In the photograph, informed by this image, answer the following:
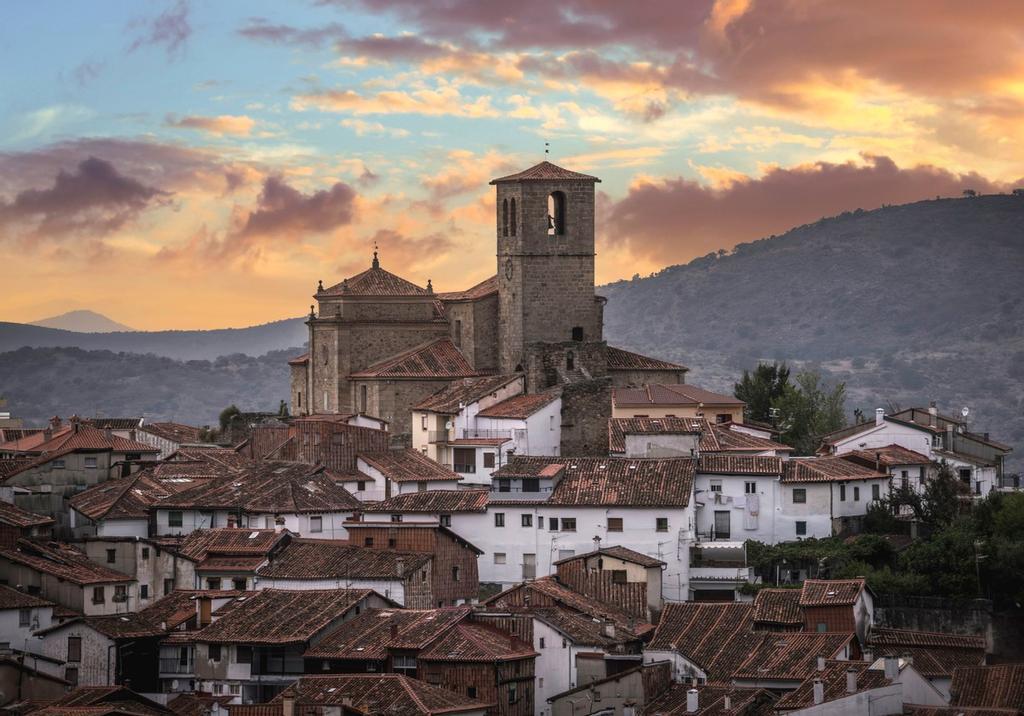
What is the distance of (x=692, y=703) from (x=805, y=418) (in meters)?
38.2

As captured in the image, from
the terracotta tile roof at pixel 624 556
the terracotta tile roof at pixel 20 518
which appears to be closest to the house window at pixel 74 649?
the terracotta tile roof at pixel 20 518

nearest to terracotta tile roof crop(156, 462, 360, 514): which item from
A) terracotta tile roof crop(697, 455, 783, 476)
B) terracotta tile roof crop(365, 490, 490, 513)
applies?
terracotta tile roof crop(365, 490, 490, 513)

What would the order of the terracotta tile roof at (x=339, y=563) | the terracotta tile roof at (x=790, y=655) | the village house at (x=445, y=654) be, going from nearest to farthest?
the terracotta tile roof at (x=790, y=655)
the village house at (x=445, y=654)
the terracotta tile roof at (x=339, y=563)

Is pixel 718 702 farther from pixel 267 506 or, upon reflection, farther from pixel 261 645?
pixel 267 506

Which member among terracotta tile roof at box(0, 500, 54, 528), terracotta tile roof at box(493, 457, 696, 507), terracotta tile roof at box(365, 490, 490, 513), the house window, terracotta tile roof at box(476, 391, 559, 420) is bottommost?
the house window

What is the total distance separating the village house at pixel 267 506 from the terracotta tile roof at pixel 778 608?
46.2 feet

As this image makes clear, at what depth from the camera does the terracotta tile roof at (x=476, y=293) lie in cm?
8031

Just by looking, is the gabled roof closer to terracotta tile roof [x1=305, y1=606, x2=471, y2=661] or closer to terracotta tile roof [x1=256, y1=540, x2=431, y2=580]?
terracotta tile roof [x1=256, y1=540, x2=431, y2=580]

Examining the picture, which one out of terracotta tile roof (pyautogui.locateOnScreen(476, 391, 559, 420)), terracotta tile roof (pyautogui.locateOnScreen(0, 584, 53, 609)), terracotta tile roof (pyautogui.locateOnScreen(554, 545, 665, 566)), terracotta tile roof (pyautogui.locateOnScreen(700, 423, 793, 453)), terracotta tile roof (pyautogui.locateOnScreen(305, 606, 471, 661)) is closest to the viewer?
terracotta tile roof (pyautogui.locateOnScreen(305, 606, 471, 661))

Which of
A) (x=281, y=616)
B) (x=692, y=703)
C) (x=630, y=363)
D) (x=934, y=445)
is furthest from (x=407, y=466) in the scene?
(x=692, y=703)

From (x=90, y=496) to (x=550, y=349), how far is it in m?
16.5

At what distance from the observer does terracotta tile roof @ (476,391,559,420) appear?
72438mm

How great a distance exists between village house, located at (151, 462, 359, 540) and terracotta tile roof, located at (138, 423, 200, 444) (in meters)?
17.2

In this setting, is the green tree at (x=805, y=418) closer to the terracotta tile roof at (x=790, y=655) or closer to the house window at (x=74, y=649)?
the terracotta tile roof at (x=790, y=655)
